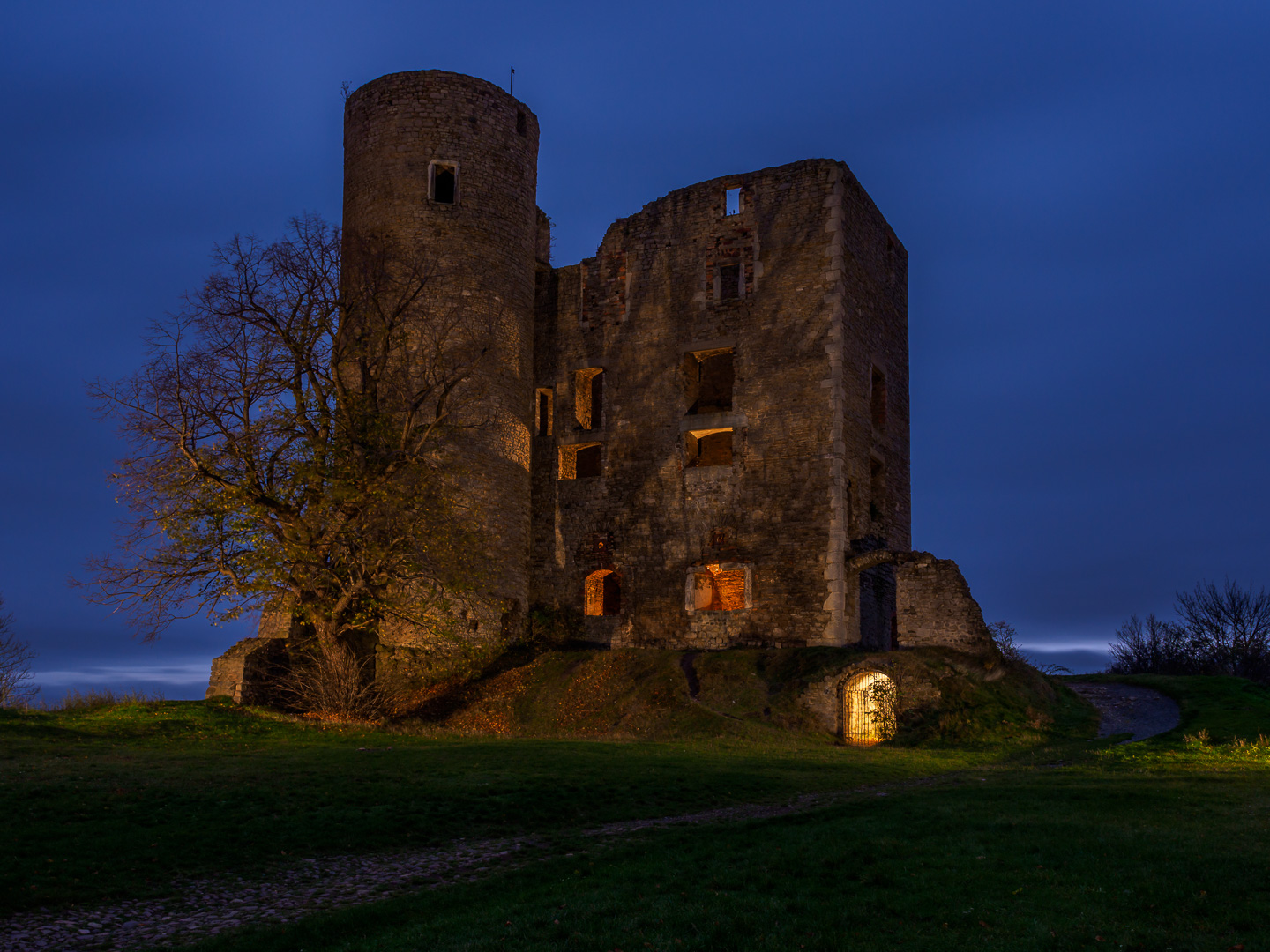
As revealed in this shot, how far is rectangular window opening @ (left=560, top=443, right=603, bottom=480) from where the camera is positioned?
28.3m

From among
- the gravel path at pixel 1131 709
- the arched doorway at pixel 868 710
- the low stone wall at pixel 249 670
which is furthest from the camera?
the low stone wall at pixel 249 670

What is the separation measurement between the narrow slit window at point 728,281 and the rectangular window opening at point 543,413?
542 centimetres

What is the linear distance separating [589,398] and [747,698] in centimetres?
1087

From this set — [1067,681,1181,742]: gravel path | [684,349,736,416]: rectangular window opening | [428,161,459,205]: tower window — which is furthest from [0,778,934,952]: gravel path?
[428,161,459,205]: tower window

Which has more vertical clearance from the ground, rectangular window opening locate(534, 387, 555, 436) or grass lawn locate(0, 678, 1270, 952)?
rectangular window opening locate(534, 387, 555, 436)

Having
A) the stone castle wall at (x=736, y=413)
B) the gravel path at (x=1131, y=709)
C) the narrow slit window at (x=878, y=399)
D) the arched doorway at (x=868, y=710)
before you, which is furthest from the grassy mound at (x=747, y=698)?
the narrow slit window at (x=878, y=399)

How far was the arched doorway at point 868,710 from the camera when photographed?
20.4 meters

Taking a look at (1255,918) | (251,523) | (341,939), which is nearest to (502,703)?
(251,523)

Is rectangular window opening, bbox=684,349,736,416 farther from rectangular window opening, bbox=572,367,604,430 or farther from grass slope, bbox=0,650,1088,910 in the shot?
grass slope, bbox=0,650,1088,910

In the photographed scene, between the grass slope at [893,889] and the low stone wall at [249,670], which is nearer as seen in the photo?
the grass slope at [893,889]

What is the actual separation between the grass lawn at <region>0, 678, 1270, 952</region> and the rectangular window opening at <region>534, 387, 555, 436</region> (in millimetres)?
13074

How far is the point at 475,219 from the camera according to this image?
88.2ft

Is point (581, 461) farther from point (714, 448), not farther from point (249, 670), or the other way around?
point (249, 670)

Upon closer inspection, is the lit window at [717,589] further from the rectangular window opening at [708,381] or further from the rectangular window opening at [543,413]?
the rectangular window opening at [543,413]
